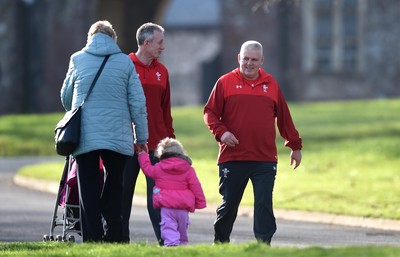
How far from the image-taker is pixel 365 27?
42312 millimetres

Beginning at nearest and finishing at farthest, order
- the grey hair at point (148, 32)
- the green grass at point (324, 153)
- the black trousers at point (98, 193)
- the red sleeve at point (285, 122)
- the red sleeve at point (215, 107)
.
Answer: the black trousers at point (98, 193) < the red sleeve at point (215, 107) < the red sleeve at point (285, 122) < the grey hair at point (148, 32) < the green grass at point (324, 153)

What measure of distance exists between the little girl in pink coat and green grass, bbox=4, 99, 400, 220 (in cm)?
537

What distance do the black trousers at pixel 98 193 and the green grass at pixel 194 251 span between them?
269 mm

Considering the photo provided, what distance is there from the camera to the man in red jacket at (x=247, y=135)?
38.5ft

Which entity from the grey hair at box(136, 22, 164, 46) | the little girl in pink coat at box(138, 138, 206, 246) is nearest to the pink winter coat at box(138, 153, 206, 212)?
the little girl in pink coat at box(138, 138, 206, 246)

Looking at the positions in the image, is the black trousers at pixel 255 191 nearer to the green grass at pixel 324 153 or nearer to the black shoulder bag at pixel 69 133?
the black shoulder bag at pixel 69 133

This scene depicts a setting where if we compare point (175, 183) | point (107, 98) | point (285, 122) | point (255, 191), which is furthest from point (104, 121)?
point (285, 122)

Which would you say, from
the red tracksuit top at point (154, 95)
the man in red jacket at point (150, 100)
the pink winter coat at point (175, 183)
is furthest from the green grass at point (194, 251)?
the red tracksuit top at point (154, 95)

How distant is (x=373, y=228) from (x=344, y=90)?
26.8m

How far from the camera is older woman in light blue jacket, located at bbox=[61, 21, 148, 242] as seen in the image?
11273mm

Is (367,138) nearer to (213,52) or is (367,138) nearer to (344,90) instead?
(344,90)

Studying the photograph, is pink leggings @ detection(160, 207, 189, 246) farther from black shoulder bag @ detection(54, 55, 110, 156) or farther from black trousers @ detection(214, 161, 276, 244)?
black shoulder bag @ detection(54, 55, 110, 156)

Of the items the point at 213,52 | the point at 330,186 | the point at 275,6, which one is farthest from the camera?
the point at 213,52

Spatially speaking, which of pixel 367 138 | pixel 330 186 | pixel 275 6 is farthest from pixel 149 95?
pixel 275 6
